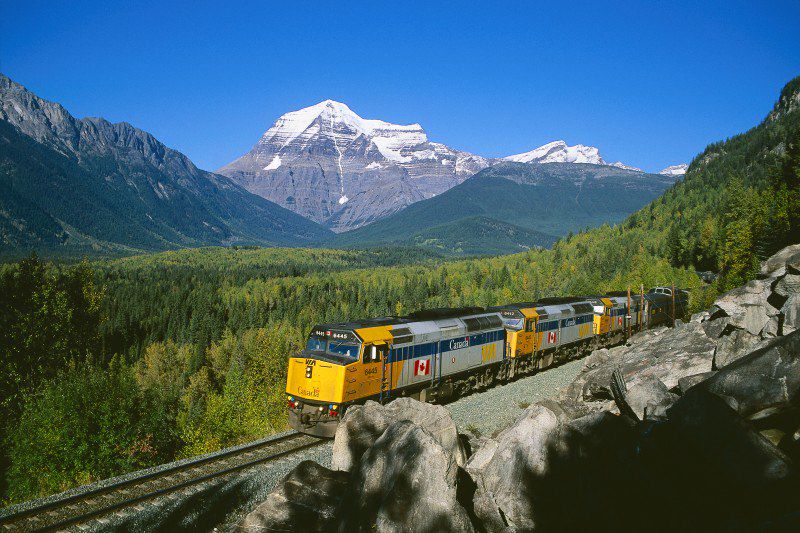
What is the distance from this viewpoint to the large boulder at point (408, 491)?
8.49 metres

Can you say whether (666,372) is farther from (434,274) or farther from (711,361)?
(434,274)

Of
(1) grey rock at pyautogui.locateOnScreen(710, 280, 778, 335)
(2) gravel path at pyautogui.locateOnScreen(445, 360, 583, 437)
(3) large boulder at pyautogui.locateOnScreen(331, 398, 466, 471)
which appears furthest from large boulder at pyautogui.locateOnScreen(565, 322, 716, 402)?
(3) large boulder at pyautogui.locateOnScreen(331, 398, 466, 471)

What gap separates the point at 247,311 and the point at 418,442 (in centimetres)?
13663

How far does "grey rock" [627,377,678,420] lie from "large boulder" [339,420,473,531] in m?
6.77

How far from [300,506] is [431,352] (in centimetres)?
1615

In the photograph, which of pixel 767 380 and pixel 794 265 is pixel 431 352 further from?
pixel 767 380

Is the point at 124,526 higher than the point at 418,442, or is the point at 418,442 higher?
the point at 418,442

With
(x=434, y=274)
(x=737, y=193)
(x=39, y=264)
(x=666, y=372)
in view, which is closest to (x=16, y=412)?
(x=39, y=264)

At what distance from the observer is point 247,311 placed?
138 m

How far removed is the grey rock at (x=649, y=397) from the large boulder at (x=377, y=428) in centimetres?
498

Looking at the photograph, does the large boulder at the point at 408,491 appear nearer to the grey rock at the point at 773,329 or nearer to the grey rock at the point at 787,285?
the grey rock at the point at 773,329

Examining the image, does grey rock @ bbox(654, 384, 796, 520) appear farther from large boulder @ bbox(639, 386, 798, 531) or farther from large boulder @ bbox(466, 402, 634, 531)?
large boulder @ bbox(466, 402, 634, 531)

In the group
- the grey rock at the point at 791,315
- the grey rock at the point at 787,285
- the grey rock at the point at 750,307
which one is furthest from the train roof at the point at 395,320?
the grey rock at the point at 787,285

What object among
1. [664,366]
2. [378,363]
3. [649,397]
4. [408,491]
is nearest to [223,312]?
[378,363]
